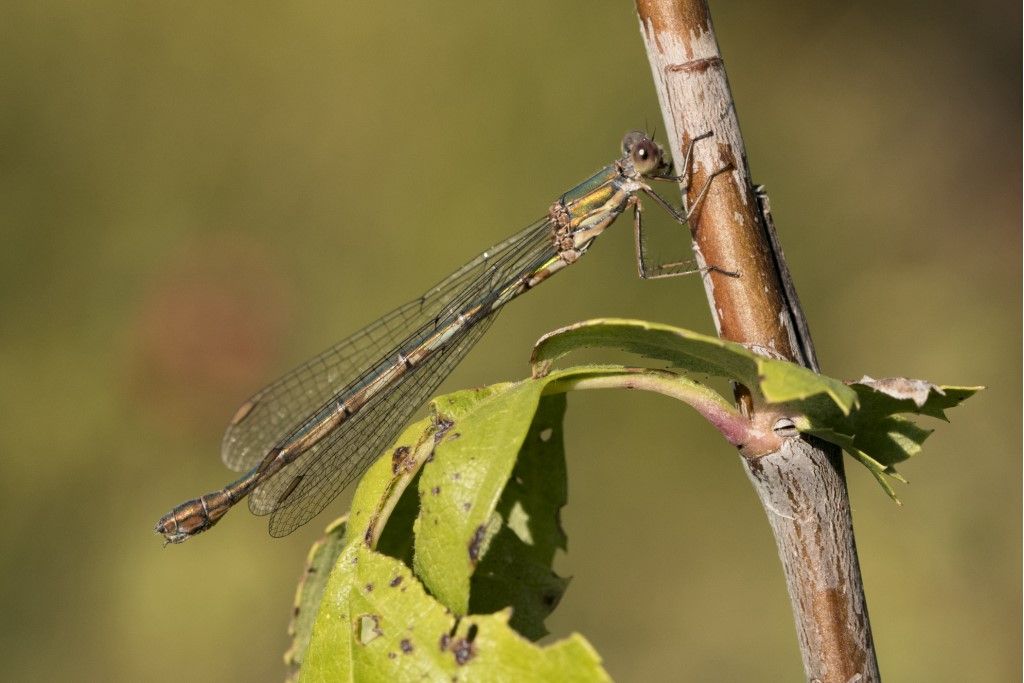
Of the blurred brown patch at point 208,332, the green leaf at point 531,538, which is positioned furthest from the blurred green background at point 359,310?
the green leaf at point 531,538

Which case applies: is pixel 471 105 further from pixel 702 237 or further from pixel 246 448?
pixel 702 237

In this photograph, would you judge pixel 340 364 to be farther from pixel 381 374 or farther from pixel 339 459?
pixel 339 459

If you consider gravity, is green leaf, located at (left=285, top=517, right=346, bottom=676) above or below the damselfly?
below

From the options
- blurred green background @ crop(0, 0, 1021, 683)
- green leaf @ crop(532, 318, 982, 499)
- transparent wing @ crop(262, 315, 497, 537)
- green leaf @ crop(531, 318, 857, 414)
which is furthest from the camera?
blurred green background @ crop(0, 0, 1021, 683)

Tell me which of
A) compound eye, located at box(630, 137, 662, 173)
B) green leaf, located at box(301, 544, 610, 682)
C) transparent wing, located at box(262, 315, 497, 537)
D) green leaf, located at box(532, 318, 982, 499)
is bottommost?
green leaf, located at box(301, 544, 610, 682)

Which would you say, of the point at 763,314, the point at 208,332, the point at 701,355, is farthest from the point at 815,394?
the point at 208,332

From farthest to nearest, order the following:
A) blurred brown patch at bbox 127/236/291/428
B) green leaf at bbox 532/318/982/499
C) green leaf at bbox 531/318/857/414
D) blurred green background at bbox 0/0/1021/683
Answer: blurred brown patch at bbox 127/236/291/428, blurred green background at bbox 0/0/1021/683, green leaf at bbox 532/318/982/499, green leaf at bbox 531/318/857/414

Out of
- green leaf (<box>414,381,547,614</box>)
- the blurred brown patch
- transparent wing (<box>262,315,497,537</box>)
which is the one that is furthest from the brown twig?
the blurred brown patch

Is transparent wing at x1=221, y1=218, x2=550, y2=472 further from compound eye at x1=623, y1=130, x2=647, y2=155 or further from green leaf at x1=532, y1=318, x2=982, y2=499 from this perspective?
green leaf at x1=532, y1=318, x2=982, y2=499

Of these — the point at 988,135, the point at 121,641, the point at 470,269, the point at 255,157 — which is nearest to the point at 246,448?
the point at 470,269
